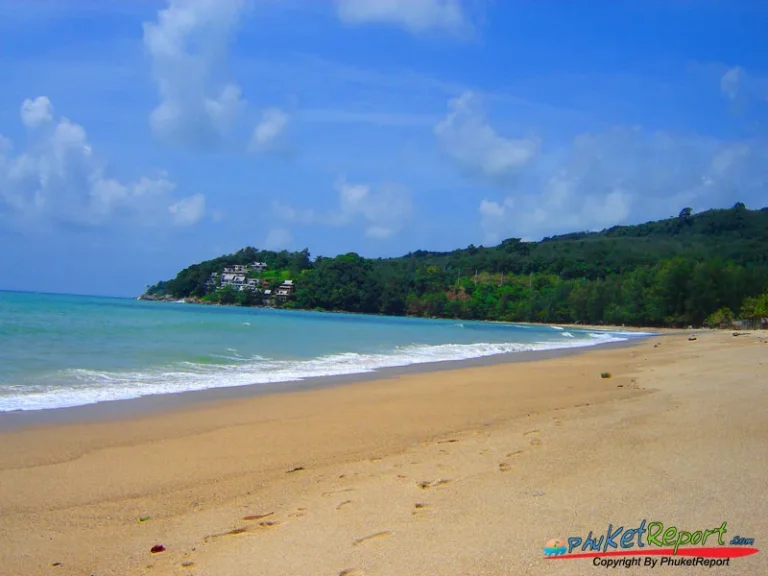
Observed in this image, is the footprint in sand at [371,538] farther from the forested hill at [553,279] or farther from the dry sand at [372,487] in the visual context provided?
the forested hill at [553,279]

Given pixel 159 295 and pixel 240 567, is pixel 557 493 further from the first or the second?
pixel 159 295

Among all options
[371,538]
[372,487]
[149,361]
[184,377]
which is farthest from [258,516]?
[149,361]

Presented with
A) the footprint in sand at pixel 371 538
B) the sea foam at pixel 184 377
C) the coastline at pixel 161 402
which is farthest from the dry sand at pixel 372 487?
the sea foam at pixel 184 377

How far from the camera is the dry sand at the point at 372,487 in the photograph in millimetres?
3762

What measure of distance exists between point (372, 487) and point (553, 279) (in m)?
119

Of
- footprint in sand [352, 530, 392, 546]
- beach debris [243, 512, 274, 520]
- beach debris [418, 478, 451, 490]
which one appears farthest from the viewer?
beach debris [418, 478, 451, 490]

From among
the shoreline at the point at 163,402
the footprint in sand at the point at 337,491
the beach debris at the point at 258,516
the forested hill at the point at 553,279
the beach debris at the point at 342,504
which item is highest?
the forested hill at the point at 553,279

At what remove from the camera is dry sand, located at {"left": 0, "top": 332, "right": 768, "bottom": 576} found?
12.3 ft

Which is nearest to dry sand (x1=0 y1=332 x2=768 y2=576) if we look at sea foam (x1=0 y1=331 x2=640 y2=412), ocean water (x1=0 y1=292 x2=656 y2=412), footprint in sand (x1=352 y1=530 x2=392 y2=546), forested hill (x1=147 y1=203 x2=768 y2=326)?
footprint in sand (x1=352 y1=530 x2=392 y2=546)

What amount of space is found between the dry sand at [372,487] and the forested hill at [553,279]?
69.5m

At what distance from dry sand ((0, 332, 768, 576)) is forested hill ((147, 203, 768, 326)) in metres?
69.5

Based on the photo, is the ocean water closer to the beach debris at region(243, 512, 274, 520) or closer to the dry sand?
the dry sand

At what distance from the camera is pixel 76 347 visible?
18906mm

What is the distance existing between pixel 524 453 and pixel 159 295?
152 metres
